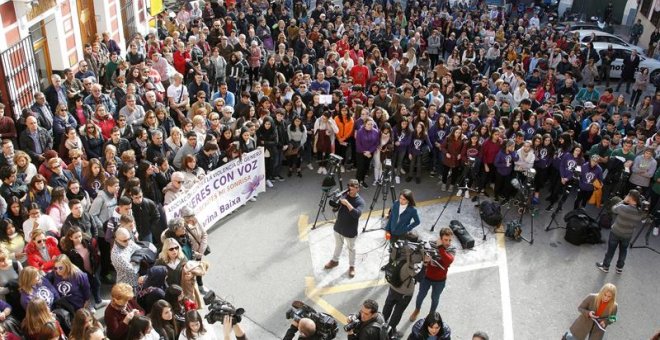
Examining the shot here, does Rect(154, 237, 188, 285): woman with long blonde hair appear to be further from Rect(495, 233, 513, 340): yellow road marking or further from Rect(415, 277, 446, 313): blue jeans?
Rect(495, 233, 513, 340): yellow road marking

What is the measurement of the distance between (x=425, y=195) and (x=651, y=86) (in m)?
12.6

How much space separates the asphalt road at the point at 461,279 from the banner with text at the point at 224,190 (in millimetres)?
279

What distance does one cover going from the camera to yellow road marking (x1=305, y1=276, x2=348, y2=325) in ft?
30.5

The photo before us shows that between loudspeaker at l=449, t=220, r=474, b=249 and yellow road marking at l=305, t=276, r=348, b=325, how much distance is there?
2886mm

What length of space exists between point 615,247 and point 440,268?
3842 mm

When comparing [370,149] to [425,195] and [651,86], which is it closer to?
[425,195]

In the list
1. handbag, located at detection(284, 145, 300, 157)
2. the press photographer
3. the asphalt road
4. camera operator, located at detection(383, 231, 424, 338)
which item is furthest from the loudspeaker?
the press photographer

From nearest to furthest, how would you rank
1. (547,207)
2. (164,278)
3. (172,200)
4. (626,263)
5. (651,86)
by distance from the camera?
1. (164,278)
2. (172,200)
3. (626,263)
4. (547,207)
5. (651,86)

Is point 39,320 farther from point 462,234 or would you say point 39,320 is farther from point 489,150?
point 489,150

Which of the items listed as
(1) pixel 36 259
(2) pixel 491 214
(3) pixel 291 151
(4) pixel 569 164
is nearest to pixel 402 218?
(2) pixel 491 214

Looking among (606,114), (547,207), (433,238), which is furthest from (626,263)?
(606,114)

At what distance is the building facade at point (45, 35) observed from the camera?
487 inches

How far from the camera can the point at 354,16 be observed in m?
21.7

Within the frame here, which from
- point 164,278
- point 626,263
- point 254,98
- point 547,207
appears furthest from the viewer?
point 254,98
